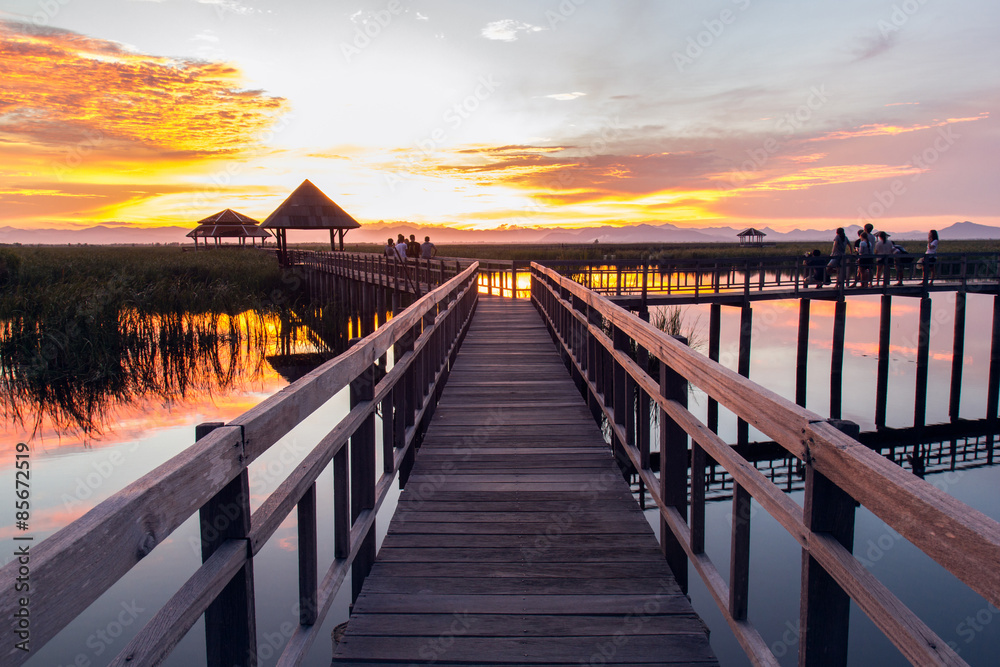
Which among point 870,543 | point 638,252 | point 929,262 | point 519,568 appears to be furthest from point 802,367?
point 638,252

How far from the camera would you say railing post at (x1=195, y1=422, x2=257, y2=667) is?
166 cm

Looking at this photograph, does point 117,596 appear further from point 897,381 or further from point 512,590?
point 897,381

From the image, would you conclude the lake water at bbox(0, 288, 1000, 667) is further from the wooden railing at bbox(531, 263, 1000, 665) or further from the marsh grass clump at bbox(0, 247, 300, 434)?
the wooden railing at bbox(531, 263, 1000, 665)

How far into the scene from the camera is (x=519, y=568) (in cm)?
340

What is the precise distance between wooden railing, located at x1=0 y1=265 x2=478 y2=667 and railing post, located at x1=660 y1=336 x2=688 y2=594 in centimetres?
150

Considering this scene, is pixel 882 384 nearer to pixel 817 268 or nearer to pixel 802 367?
pixel 802 367

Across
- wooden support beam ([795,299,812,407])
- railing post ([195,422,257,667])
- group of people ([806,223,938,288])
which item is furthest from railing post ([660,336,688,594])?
group of people ([806,223,938,288])

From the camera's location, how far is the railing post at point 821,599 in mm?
1642

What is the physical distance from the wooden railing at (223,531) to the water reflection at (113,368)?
906 centimetres

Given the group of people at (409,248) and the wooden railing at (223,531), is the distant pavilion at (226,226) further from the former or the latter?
the wooden railing at (223,531)

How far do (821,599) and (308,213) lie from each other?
3845cm

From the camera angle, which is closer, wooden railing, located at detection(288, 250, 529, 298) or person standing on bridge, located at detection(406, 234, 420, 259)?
wooden railing, located at detection(288, 250, 529, 298)

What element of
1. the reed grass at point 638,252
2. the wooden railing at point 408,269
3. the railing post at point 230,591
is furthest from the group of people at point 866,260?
the railing post at point 230,591

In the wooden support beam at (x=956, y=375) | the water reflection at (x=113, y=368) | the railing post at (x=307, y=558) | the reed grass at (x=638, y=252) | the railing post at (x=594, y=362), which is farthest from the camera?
the reed grass at (x=638, y=252)
